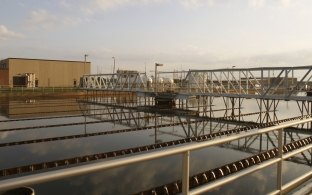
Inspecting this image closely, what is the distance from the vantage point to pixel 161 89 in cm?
3519

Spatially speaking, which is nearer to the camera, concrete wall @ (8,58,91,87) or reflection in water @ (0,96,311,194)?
reflection in water @ (0,96,311,194)

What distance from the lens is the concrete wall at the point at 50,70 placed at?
5753 cm

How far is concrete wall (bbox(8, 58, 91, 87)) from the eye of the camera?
57.5 m

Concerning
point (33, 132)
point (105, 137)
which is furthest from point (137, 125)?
point (33, 132)

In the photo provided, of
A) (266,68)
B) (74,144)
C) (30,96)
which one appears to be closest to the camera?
(74,144)

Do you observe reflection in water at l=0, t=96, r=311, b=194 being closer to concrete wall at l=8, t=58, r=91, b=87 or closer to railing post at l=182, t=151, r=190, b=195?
railing post at l=182, t=151, r=190, b=195

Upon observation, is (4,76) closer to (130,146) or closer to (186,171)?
(130,146)

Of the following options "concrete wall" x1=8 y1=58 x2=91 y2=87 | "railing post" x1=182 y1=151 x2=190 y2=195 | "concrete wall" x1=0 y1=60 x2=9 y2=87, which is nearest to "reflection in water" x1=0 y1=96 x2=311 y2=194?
"railing post" x1=182 y1=151 x2=190 y2=195

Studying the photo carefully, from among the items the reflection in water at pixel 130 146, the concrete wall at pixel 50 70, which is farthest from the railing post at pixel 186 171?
the concrete wall at pixel 50 70

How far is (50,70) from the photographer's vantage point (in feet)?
199

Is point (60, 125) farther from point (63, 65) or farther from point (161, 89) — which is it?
point (63, 65)

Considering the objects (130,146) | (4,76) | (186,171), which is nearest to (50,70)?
(4,76)

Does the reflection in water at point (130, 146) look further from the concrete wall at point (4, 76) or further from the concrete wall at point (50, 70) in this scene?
the concrete wall at point (50, 70)

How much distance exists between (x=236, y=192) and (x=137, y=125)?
37.4 ft
